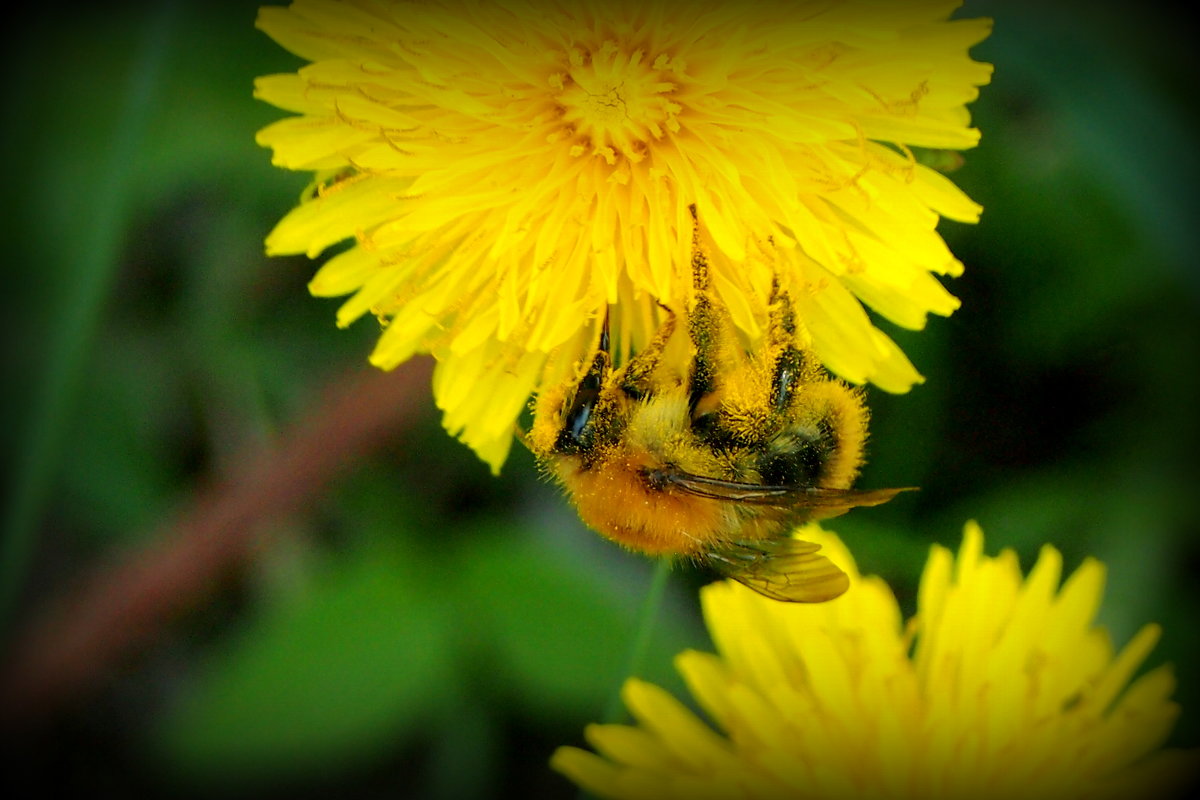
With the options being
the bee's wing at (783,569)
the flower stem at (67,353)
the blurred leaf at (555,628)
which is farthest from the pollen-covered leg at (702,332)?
the flower stem at (67,353)

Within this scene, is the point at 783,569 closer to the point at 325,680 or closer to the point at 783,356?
the point at 783,356

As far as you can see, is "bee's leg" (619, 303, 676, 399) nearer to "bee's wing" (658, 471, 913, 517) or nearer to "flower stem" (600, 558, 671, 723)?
"bee's wing" (658, 471, 913, 517)

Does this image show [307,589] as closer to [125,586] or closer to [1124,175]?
[125,586]

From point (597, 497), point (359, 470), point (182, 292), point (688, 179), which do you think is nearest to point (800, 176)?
point (688, 179)

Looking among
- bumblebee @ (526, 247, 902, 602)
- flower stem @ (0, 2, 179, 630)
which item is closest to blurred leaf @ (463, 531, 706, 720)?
bumblebee @ (526, 247, 902, 602)

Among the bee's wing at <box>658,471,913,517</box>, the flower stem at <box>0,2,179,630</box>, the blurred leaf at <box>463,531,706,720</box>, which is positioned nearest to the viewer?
the bee's wing at <box>658,471,913,517</box>

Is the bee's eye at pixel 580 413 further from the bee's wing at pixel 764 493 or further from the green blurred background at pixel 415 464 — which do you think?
the green blurred background at pixel 415 464
